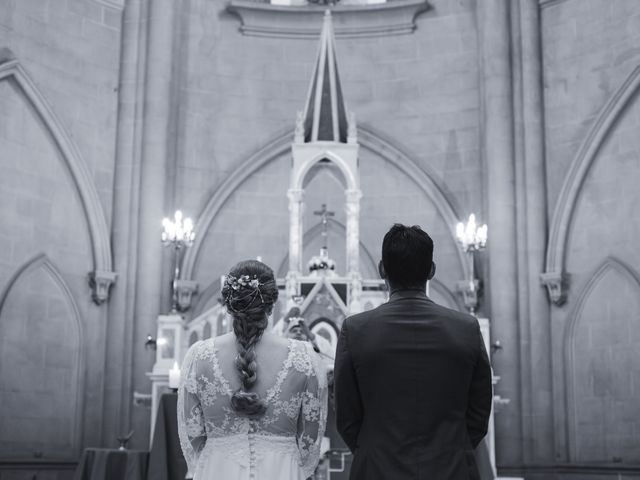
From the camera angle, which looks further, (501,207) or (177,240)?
(501,207)

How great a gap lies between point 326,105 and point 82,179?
3.29 m

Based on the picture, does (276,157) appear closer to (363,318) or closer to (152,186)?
(152,186)

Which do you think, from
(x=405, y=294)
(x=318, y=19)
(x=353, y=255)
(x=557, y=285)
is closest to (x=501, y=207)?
(x=557, y=285)

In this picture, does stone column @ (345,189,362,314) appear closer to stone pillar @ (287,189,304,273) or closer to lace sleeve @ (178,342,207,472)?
stone pillar @ (287,189,304,273)

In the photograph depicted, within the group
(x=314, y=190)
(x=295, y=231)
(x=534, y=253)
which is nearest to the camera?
(x=295, y=231)

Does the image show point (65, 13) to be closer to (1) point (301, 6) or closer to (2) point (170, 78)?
(2) point (170, 78)

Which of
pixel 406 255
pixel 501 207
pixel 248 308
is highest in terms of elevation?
pixel 501 207

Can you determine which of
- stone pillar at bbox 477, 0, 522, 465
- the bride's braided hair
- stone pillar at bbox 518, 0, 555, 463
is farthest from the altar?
the bride's braided hair

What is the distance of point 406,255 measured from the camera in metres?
3.21

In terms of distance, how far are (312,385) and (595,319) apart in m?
8.86

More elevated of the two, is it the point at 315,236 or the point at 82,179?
the point at 82,179

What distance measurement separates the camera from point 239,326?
142 inches

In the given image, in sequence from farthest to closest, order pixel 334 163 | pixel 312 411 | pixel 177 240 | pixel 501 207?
pixel 501 207 → pixel 177 240 → pixel 334 163 → pixel 312 411

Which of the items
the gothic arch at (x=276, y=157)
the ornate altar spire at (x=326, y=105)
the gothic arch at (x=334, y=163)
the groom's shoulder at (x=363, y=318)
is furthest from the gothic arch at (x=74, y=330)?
the groom's shoulder at (x=363, y=318)
